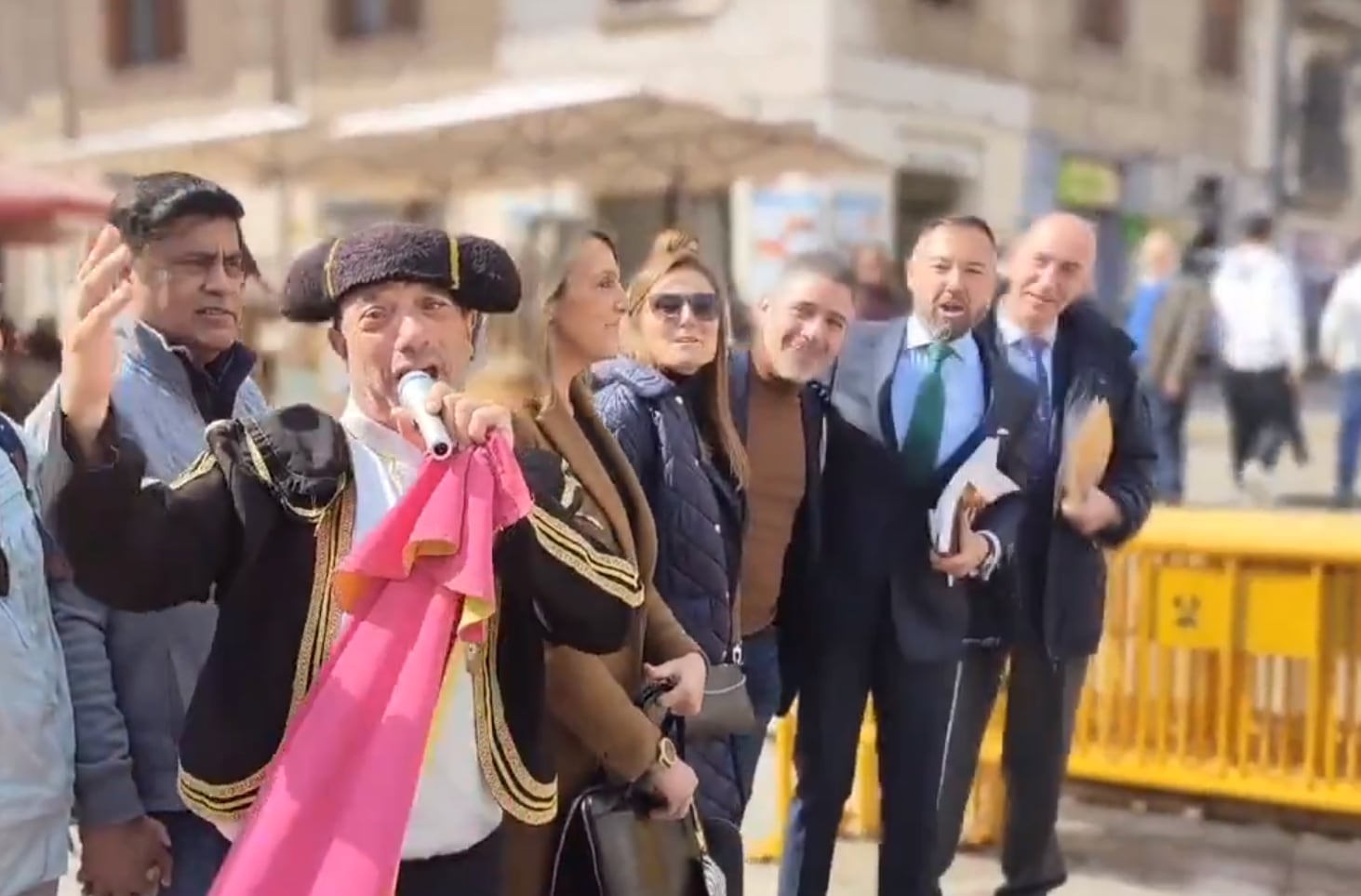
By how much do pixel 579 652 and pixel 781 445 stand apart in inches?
57.1

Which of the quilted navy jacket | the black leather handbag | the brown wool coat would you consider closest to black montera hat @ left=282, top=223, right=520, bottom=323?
the brown wool coat

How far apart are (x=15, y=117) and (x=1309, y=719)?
19.5m

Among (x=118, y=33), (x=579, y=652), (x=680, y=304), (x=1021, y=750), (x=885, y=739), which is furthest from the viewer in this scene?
(x=118, y=33)

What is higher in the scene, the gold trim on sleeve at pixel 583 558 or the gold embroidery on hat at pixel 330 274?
the gold embroidery on hat at pixel 330 274

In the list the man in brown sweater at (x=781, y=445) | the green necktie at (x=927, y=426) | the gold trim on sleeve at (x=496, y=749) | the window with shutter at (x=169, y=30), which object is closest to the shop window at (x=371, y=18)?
the window with shutter at (x=169, y=30)

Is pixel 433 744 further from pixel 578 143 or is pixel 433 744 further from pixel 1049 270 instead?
pixel 578 143

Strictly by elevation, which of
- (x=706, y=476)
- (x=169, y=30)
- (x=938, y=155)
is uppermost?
(x=169, y=30)

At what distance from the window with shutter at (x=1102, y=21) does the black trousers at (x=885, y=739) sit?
15.5m

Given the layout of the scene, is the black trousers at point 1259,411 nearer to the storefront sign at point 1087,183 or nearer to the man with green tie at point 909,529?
the storefront sign at point 1087,183

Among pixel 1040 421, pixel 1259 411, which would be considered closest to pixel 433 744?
pixel 1040 421

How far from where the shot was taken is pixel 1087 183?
17812 mm

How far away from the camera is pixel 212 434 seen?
2.11m

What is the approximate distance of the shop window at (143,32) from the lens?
1927cm

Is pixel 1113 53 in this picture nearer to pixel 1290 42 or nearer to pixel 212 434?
pixel 1290 42
